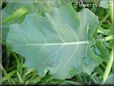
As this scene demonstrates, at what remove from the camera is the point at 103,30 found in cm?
93

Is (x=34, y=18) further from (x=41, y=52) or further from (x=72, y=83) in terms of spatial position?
(x=72, y=83)

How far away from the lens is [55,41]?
0.81 m

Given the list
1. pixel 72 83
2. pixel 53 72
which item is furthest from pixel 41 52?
pixel 72 83

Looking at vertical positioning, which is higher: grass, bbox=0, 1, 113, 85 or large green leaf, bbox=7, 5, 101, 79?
large green leaf, bbox=7, 5, 101, 79

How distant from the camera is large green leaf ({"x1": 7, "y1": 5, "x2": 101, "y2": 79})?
79 centimetres

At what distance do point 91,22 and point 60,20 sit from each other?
83 mm

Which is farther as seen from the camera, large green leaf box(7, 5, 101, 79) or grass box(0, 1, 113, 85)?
grass box(0, 1, 113, 85)

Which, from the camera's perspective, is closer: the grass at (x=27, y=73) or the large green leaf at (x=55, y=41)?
the large green leaf at (x=55, y=41)

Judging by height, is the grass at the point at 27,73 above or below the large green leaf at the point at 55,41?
below

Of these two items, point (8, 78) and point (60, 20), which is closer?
point (60, 20)

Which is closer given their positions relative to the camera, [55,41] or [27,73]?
[55,41]

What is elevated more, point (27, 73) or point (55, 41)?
point (55, 41)

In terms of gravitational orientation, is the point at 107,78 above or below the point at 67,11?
below

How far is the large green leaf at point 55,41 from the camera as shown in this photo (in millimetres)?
793
